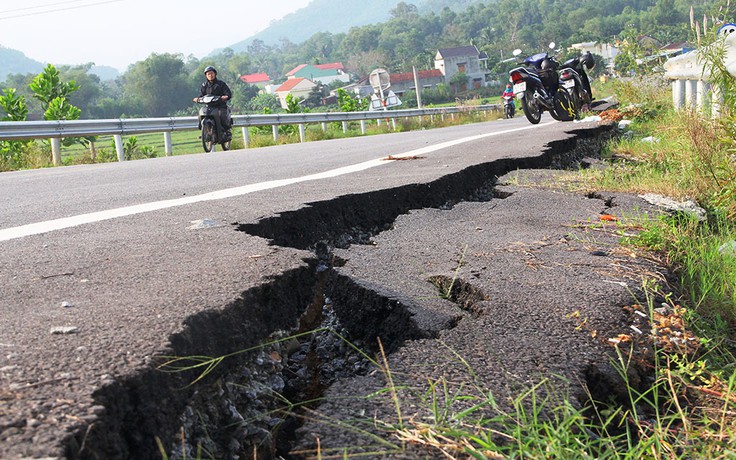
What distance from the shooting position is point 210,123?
1266 centimetres

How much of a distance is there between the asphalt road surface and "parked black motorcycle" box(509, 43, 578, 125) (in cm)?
745

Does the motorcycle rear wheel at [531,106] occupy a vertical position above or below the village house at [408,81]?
below

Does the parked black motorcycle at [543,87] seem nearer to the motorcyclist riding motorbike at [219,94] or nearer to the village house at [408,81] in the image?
the motorcyclist riding motorbike at [219,94]

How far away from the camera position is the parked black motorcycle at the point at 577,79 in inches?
468

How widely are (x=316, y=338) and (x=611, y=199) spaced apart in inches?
101

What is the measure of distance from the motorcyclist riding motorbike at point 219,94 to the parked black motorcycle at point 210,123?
20mm

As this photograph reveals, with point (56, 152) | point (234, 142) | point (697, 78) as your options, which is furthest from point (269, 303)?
point (234, 142)

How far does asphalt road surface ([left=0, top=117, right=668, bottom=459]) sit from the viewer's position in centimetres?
144

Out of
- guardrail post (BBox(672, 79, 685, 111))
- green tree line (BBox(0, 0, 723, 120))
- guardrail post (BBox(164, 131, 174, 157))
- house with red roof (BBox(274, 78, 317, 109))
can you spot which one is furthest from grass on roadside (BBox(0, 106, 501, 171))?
house with red roof (BBox(274, 78, 317, 109))

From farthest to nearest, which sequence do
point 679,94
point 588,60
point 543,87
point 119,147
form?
point 588,60 → point 543,87 → point 119,147 → point 679,94

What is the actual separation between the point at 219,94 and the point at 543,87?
525 centimetres

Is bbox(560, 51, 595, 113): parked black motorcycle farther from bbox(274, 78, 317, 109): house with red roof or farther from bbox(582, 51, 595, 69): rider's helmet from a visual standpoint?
bbox(274, 78, 317, 109): house with red roof

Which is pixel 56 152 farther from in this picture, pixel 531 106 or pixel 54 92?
pixel 531 106

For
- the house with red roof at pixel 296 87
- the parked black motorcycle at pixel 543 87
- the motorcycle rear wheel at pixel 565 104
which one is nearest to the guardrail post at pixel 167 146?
the parked black motorcycle at pixel 543 87
